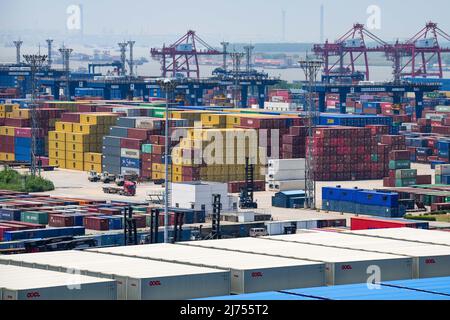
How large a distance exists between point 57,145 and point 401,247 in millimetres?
46098

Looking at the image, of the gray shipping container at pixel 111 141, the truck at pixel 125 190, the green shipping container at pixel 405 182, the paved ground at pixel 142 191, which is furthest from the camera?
the gray shipping container at pixel 111 141

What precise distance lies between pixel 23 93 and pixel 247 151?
55.4m

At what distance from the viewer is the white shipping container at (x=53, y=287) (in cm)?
2534

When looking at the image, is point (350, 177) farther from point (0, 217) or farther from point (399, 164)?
point (0, 217)

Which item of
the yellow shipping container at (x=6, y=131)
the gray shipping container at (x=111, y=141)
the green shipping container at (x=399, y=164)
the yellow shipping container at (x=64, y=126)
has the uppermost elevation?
the yellow shipping container at (x=64, y=126)

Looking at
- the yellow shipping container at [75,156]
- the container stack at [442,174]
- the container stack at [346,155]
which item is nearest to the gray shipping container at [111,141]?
the yellow shipping container at [75,156]

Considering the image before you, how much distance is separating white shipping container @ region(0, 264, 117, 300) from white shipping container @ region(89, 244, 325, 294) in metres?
2.66

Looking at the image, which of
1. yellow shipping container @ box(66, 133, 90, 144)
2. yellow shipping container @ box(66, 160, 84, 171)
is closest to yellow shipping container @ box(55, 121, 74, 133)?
yellow shipping container @ box(66, 133, 90, 144)

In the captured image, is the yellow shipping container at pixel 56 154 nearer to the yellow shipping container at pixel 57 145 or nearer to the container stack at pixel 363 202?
the yellow shipping container at pixel 57 145

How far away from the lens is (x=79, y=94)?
12006 centimetres

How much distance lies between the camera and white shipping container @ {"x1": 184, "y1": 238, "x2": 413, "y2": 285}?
2942 cm

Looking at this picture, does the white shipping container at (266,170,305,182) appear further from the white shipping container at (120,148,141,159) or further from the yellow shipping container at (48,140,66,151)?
the yellow shipping container at (48,140,66,151)

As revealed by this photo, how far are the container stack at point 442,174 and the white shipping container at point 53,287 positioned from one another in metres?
42.1
